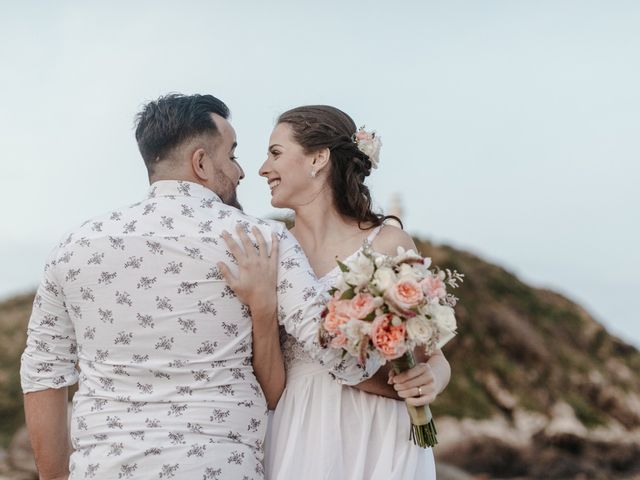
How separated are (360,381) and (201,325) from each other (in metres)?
0.90

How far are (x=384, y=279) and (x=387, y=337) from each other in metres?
0.24

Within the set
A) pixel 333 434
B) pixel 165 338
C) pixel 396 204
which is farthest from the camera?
pixel 396 204

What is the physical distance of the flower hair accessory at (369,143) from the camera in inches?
192

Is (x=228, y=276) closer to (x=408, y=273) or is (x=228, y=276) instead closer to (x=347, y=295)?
(x=347, y=295)

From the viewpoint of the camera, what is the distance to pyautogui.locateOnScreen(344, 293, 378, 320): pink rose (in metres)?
3.48

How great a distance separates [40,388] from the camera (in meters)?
3.83

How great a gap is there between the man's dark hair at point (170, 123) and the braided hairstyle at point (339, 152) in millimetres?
992

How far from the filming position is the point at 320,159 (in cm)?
481

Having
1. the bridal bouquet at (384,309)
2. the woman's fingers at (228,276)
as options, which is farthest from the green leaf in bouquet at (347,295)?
the woman's fingers at (228,276)

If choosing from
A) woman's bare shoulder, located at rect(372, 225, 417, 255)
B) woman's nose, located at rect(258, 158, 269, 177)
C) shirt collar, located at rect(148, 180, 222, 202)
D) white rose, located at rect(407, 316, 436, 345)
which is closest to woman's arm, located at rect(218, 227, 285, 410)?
shirt collar, located at rect(148, 180, 222, 202)

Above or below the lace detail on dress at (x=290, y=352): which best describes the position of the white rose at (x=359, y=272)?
above

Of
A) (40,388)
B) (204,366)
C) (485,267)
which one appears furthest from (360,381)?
(485,267)

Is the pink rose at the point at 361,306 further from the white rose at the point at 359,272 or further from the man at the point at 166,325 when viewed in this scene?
the man at the point at 166,325

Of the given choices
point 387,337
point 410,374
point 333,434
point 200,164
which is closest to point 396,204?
point 333,434
